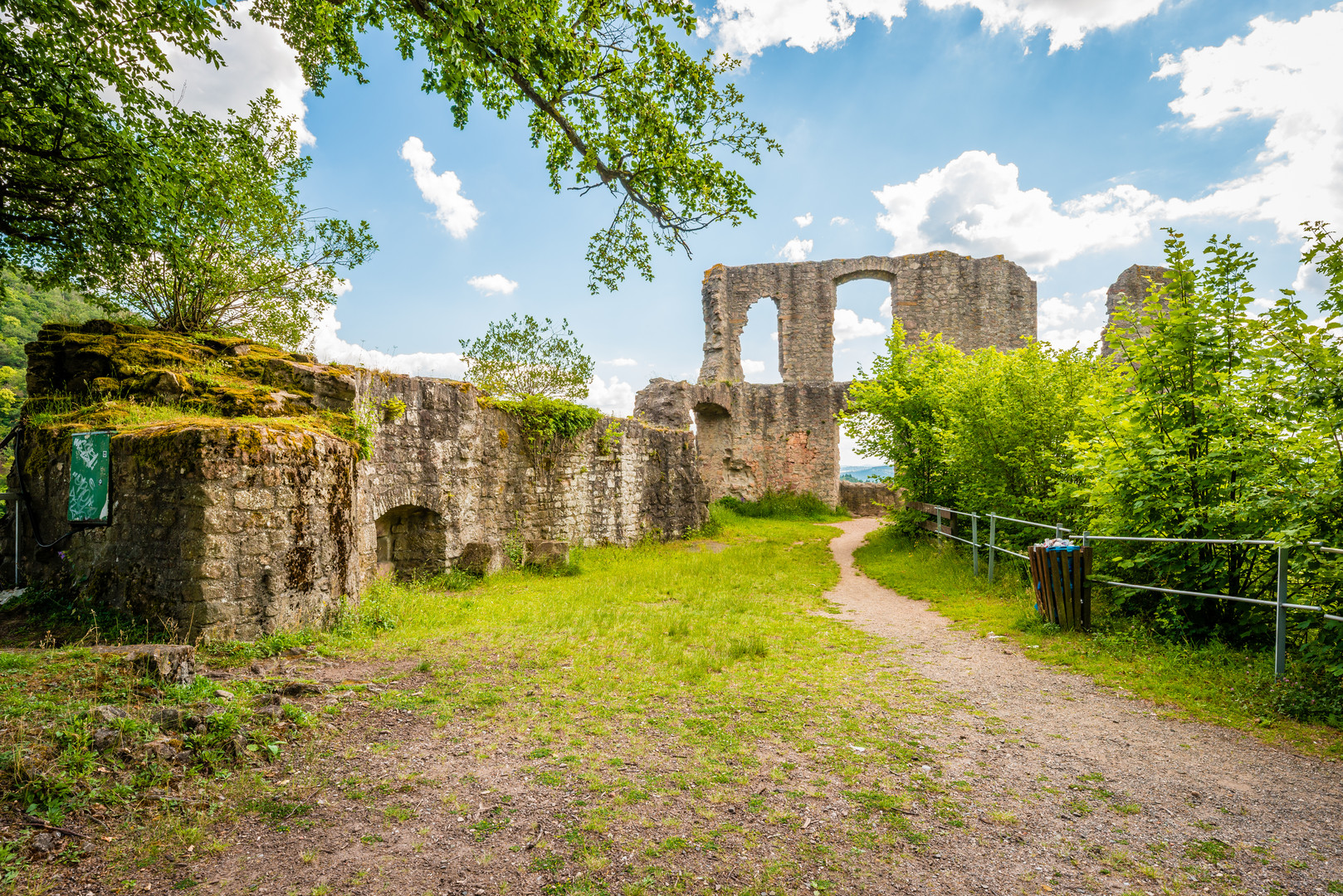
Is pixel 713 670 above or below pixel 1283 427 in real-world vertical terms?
below

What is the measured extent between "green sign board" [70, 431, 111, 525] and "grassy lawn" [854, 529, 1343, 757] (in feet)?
27.8

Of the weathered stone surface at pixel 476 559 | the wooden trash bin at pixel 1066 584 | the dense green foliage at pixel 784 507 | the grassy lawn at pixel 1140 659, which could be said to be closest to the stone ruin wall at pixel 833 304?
the dense green foliage at pixel 784 507

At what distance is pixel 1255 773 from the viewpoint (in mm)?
3477

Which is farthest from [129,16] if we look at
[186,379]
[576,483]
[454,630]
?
[576,483]

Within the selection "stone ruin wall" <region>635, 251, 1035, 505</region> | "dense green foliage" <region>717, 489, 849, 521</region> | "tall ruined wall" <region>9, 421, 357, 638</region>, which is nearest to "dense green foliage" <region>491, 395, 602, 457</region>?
"tall ruined wall" <region>9, 421, 357, 638</region>

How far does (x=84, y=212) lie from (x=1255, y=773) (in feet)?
32.8

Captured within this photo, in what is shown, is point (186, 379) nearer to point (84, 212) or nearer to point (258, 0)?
point (84, 212)

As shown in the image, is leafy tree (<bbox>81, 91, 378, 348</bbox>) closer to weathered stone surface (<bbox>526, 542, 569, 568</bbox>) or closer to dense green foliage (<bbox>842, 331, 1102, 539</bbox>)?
weathered stone surface (<bbox>526, 542, 569, 568</bbox>)

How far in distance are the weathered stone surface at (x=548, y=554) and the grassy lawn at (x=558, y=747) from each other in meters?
3.73

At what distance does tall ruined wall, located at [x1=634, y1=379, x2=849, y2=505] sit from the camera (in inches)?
830

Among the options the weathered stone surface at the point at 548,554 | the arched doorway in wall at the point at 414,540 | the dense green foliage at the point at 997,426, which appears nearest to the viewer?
the arched doorway in wall at the point at 414,540

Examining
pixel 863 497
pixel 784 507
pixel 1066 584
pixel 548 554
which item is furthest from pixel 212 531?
pixel 863 497

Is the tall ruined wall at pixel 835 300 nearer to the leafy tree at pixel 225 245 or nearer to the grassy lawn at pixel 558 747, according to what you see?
the leafy tree at pixel 225 245

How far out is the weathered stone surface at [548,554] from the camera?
10242 mm
